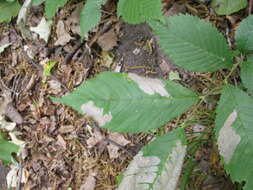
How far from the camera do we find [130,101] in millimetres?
1138

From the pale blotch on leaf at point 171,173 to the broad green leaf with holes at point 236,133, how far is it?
0.16m

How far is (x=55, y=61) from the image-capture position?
235 centimetres

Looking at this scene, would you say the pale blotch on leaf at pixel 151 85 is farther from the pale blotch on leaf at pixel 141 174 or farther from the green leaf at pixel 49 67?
the green leaf at pixel 49 67

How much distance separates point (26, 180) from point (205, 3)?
1.73 m

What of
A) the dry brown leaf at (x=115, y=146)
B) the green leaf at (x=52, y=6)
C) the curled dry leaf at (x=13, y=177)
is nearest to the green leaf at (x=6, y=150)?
the curled dry leaf at (x=13, y=177)

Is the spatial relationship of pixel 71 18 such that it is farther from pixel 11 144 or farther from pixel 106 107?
pixel 106 107

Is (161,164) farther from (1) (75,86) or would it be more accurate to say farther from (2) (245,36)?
(1) (75,86)

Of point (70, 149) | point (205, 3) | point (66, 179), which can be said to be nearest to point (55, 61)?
point (70, 149)

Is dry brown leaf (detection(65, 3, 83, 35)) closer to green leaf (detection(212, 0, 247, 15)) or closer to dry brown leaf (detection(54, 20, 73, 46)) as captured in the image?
dry brown leaf (detection(54, 20, 73, 46))

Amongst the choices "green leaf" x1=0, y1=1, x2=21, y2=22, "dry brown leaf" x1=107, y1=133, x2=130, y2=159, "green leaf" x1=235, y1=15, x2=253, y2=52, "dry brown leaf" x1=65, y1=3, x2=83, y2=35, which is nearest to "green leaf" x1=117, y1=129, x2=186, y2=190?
"green leaf" x1=235, y1=15, x2=253, y2=52

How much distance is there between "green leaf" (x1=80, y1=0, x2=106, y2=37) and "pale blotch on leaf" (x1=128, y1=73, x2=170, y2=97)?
2.55 ft

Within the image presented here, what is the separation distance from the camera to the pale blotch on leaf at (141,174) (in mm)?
1197

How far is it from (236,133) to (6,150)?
6.23 ft

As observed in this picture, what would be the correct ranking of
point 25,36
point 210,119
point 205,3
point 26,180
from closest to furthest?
1. point 210,119
2. point 205,3
3. point 26,180
4. point 25,36
